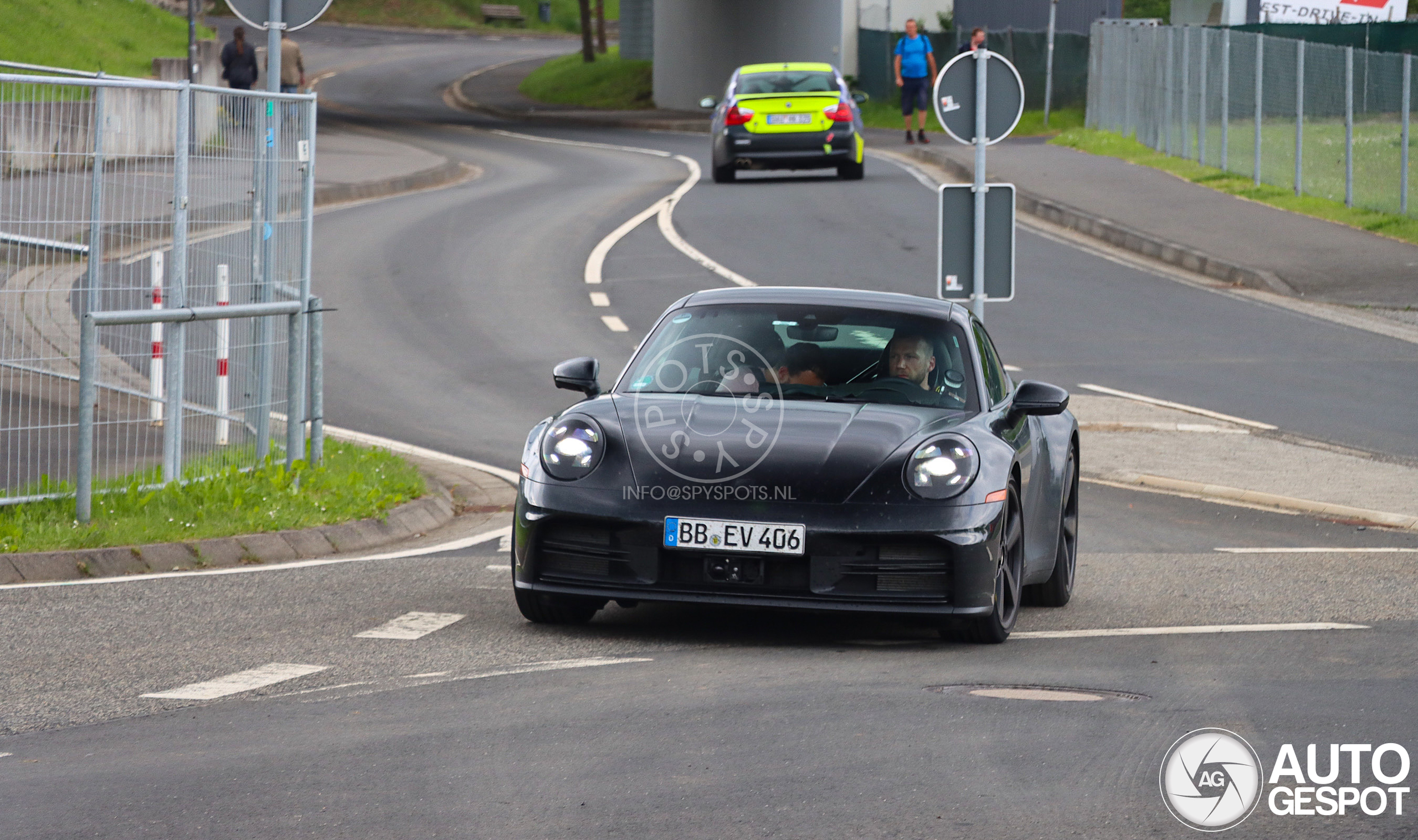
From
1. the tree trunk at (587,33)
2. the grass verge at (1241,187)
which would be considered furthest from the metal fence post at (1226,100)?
the tree trunk at (587,33)

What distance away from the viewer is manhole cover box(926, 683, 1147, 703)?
6.58m

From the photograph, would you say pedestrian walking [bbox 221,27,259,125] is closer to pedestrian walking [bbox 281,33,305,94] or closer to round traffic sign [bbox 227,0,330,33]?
pedestrian walking [bbox 281,33,305,94]

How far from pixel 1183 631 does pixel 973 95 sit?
272 inches

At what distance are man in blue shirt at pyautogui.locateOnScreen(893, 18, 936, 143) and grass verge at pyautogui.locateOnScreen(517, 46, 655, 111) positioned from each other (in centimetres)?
1929

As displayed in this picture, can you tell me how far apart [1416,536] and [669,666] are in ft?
18.9

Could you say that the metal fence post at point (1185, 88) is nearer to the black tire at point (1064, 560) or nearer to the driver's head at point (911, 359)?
the black tire at point (1064, 560)

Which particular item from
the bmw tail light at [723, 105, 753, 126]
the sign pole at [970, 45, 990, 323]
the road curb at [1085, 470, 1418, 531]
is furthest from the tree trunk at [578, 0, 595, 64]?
the road curb at [1085, 470, 1418, 531]

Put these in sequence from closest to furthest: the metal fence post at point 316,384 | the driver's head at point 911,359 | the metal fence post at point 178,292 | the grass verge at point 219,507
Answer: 1. the driver's head at point 911,359
2. the grass verge at point 219,507
3. the metal fence post at point 178,292
4. the metal fence post at point 316,384

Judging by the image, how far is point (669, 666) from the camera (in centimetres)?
707

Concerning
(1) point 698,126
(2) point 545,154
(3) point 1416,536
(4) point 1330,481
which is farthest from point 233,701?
(1) point 698,126

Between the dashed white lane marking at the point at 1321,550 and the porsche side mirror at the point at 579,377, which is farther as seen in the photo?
the dashed white lane marking at the point at 1321,550

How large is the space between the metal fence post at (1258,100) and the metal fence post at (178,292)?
72.9ft

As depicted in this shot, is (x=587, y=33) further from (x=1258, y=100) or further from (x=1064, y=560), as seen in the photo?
(x=1064, y=560)

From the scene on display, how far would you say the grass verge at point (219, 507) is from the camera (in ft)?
31.5
